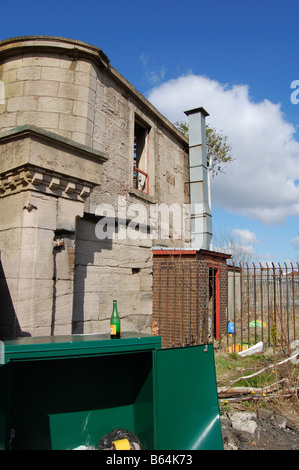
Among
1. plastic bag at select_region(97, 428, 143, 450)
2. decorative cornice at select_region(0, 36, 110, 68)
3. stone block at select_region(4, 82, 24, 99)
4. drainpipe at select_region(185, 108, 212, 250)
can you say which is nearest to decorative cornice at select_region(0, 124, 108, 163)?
stone block at select_region(4, 82, 24, 99)

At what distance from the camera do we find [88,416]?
115 inches

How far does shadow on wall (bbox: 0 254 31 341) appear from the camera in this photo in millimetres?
4207

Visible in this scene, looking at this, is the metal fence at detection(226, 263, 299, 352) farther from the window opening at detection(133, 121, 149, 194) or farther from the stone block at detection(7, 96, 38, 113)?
the stone block at detection(7, 96, 38, 113)

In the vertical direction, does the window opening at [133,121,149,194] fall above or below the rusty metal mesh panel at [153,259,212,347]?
above

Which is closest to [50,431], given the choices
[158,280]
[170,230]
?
[158,280]

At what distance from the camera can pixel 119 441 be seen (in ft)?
9.20

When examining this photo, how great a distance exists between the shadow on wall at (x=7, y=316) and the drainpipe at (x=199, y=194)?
702 cm

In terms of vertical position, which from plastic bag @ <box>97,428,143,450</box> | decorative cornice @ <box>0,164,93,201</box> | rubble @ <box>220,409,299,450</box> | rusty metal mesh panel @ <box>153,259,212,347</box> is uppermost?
decorative cornice @ <box>0,164,93,201</box>

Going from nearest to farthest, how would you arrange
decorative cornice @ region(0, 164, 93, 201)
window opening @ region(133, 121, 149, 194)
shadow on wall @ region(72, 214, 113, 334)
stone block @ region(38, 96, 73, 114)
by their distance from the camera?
decorative cornice @ region(0, 164, 93, 201) < shadow on wall @ region(72, 214, 113, 334) < stone block @ region(38, 96, 73, 114) < window opening @ region(133, 121, 149, 194)

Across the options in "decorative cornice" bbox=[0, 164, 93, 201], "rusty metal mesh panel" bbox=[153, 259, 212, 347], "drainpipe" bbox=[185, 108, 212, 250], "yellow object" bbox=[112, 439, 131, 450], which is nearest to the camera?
"yellow object" bbox=[112, 439, 131, 450]

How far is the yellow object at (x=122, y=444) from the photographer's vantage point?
2.74 m

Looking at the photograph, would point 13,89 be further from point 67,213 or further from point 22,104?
point 67,213

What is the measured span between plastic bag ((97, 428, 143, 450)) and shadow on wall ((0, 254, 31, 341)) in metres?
1.82

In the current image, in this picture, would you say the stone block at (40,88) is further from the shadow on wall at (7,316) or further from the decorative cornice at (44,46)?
the shadow on wall at (7,316)
